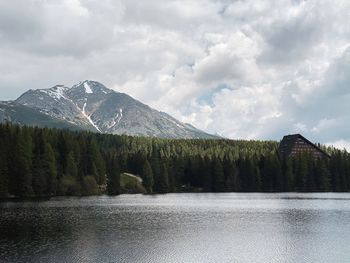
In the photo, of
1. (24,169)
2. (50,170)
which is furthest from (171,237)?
(50,170)

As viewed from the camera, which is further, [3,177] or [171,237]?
[3,177]

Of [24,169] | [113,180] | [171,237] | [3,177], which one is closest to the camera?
[171,237]

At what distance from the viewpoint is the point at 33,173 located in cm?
15400

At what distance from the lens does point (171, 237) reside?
66000 mm

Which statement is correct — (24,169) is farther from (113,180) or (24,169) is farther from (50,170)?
(113,180)

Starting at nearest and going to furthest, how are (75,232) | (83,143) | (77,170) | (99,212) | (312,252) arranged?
1. (312,252)
2. (75,232)
3. (99,212)
4. (77,170)
5. (83,143)

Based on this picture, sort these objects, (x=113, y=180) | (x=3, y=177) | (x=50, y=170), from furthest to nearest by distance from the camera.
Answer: (x=113, y=180)
(x=50, y=170)
(x=3, y=177)

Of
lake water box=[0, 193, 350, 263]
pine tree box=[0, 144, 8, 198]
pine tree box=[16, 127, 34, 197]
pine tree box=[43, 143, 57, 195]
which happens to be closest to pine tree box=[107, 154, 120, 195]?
pine tree box=[43, 143, 57, 195]

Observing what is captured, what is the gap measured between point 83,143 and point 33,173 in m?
38.0

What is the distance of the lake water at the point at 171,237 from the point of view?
171 feet

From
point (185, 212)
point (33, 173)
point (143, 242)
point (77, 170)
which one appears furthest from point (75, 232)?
point (77, 170)

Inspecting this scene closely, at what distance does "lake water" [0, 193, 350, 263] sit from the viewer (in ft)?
171

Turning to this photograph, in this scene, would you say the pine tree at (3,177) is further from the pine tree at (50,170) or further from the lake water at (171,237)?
the lake water at (171,237)

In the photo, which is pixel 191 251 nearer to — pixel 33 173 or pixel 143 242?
pixel 143 242
